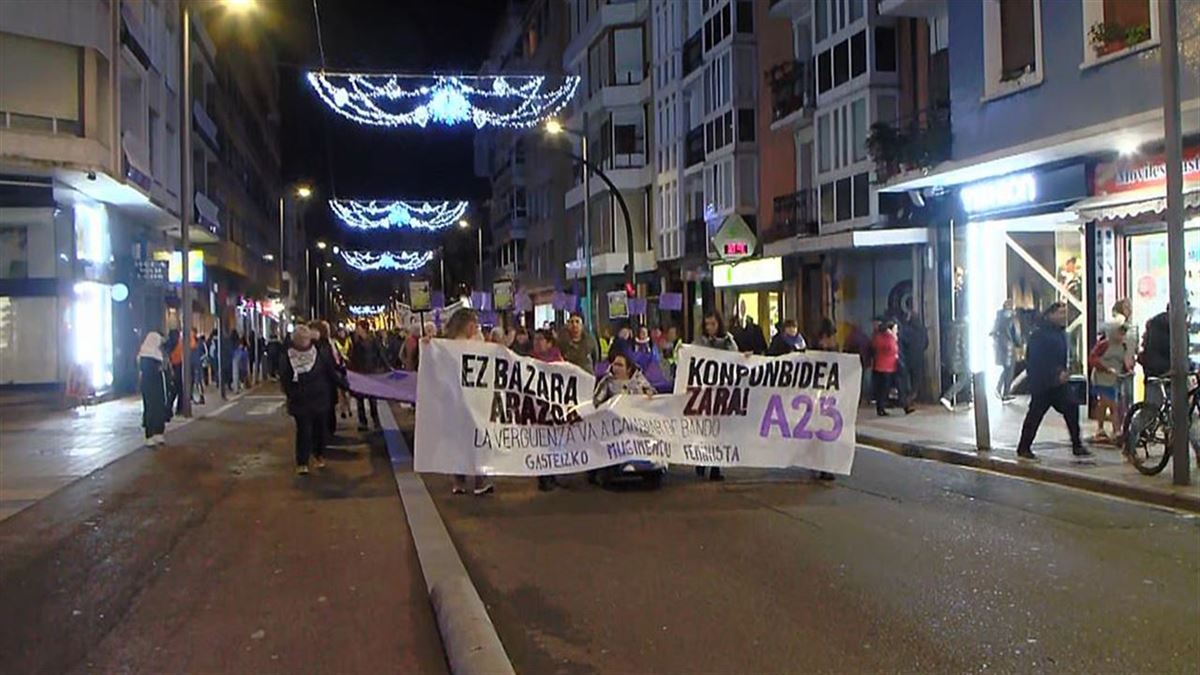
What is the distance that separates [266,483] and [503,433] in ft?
11.3

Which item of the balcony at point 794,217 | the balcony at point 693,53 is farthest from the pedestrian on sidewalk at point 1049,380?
the balcony at point 693,53

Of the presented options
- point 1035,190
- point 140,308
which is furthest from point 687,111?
point 1035,190

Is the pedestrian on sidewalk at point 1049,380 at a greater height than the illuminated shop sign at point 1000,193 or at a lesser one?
lesser

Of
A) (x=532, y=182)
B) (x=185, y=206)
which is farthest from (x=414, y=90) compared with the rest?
(x=532, y=182)

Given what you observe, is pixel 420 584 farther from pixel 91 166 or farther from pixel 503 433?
pixel 91 166

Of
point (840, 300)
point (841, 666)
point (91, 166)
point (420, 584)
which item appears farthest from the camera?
point (840, 300)

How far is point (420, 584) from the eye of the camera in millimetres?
8266

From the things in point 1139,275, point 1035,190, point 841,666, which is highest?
point 1035,190

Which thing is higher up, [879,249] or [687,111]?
[687,111]

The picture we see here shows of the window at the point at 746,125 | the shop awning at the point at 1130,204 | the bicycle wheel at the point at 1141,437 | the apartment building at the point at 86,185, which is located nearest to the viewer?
the bicycle wheel at the point at 1141,437

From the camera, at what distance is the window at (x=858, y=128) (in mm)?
26359

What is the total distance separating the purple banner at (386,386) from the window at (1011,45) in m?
10.6

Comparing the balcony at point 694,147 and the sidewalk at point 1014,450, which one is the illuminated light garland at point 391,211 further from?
the sidewalk at point 1014,450

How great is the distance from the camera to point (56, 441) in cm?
1927
